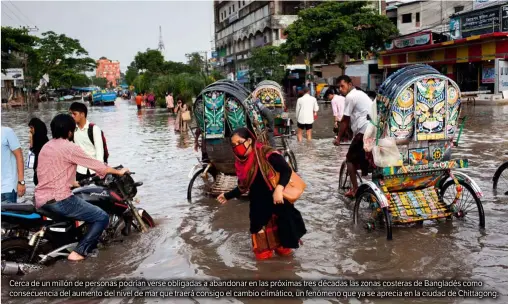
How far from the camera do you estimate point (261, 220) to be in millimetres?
4992

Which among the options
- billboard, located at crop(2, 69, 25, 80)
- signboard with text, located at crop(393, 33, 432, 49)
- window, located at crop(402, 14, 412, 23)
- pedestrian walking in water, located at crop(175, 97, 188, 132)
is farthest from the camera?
billboard, located at crop(2, 69, 25, 80)

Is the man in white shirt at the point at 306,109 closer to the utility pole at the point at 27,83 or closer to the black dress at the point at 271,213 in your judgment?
the black dress at the point at 271,213

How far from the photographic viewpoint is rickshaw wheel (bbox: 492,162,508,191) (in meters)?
7.83

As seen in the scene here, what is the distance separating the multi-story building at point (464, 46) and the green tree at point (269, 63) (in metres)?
10.4

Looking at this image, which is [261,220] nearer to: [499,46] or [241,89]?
[241,89]

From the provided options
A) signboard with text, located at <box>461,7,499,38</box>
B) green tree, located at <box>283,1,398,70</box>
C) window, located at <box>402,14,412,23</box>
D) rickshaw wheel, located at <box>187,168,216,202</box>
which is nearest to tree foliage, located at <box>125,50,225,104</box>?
green tree, located at <box>283,1,398,70</box>

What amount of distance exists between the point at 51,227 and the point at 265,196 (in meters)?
2.19

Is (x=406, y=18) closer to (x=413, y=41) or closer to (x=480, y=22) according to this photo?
(x=413, y=41)

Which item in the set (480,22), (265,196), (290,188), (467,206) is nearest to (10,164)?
(265,196)

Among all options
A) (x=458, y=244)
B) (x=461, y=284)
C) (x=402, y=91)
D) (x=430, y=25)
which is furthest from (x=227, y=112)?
(x=430, y=25)

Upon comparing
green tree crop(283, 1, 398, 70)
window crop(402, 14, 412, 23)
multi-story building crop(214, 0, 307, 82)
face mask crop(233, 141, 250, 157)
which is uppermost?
multi-story building crop(214, 0, 307, 82)

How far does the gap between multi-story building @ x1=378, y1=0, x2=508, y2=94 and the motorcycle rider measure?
2969cm

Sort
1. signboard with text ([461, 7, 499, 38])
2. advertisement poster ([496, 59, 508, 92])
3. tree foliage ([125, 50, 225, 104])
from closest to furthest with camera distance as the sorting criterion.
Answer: advertisement poster ([496, 59, 508, 92]), signboard with text ([461, 7, 499, 38]), tree foliage ([125, 50, 225, 104])

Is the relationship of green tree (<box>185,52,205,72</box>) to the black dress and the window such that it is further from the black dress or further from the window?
the black dress
